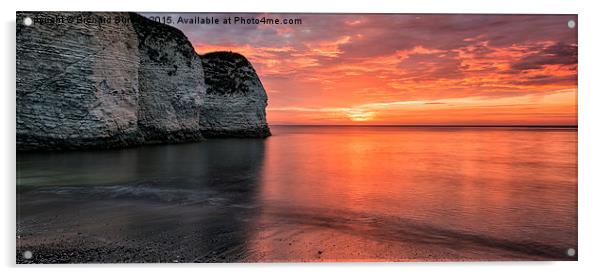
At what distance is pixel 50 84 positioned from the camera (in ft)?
27.8

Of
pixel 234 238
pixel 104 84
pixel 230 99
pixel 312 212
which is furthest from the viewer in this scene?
pixel 230 99

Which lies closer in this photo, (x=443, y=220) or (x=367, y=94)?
(x=443, y=220)

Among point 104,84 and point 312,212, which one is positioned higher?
point 104,84

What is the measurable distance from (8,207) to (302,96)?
13.3 ft

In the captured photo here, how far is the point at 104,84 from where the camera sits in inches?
401

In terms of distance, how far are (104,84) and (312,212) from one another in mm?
8008

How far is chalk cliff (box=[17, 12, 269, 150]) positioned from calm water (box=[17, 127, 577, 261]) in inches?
50.5

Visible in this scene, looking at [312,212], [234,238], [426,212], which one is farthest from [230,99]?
[234,238]

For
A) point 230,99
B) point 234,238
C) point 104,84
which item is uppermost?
point 230,99

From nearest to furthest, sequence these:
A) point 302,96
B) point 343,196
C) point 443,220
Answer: point 443,220
point 343,196
point 302,96

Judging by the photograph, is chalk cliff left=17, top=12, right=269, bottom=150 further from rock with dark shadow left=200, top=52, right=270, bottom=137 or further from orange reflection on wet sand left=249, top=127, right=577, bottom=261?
Result: orange reflection on wet sand left=249, top=127, right=577, bottom=261

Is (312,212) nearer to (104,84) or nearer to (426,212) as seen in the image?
(426,212)

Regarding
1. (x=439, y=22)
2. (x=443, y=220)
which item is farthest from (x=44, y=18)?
(x=443, y=220)
